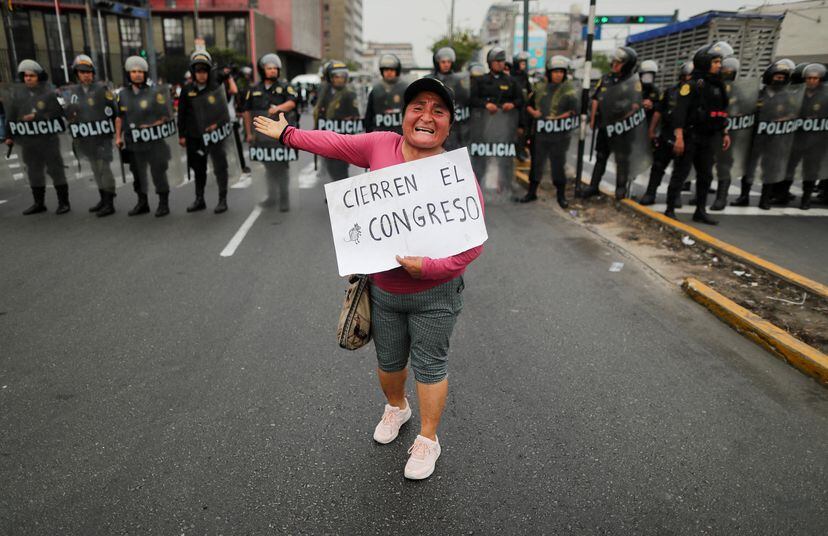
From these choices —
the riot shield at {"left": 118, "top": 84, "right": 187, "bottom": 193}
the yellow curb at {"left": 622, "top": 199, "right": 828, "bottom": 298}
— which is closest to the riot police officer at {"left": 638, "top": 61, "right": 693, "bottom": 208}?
the yellow curb at {"left": 622, "top": 199, "right": 828, "bottom": 298}

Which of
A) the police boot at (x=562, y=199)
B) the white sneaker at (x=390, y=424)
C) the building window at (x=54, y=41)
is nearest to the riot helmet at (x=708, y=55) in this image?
the police boot at (x=562, y=199)

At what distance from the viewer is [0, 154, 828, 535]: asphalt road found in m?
2.48

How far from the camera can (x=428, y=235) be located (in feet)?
8.34

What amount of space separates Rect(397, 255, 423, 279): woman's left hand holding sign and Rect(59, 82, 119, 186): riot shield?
7.27 metres

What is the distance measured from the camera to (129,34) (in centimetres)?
5544

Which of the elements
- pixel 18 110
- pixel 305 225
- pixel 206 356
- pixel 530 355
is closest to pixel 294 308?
pixel 206 356

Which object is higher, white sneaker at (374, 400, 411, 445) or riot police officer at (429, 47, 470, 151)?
riot police officer at (429, 47, 470, 151)

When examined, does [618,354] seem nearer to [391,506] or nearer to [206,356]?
[391,506]

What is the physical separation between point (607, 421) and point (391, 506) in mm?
1335

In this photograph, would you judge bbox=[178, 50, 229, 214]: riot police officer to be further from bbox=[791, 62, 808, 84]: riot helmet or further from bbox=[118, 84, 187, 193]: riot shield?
bbox=[791, 62, 808, 84]: riot helmet

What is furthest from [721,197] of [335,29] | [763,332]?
[335,29]

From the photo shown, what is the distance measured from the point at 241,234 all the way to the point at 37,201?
357cm

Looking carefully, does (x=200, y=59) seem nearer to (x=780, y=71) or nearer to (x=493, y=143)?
(x=493, y=143)

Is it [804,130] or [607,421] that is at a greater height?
[804,130]
